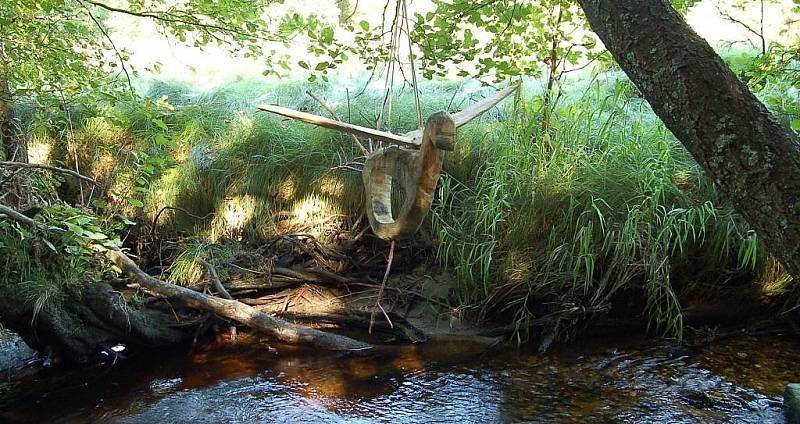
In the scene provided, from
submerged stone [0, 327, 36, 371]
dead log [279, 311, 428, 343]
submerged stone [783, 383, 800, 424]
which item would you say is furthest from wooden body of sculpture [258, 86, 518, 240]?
submerged stone [0, 327, 36, 371]

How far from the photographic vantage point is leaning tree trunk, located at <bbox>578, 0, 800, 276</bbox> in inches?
37.1

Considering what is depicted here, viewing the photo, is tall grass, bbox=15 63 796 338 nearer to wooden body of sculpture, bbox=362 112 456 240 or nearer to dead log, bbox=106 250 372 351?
dead log, bbox=106 250 372 351

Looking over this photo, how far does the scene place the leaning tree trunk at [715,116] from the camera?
941mm

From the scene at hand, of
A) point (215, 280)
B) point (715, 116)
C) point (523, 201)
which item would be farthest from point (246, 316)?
point (715, 116)

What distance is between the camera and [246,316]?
4223mm

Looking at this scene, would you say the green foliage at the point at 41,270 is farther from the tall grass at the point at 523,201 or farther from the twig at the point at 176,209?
the twig at the point at 176,209

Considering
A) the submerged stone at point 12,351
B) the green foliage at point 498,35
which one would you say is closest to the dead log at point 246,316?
the submerged stone at point 12,351

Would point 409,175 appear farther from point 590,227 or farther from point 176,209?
point 176,209

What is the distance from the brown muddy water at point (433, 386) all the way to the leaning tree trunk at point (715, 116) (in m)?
2.29

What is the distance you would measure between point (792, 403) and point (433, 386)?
5.71 feet

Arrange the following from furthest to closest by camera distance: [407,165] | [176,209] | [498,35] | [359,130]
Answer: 1. [176,209]
2. [498,35]
3. [407,165]
4. [359,130]

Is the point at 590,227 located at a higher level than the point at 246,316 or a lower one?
higher

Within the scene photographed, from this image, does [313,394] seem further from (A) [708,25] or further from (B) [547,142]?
(A) [708,25]

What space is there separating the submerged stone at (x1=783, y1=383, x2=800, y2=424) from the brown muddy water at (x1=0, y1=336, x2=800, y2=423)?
0.23 ft
